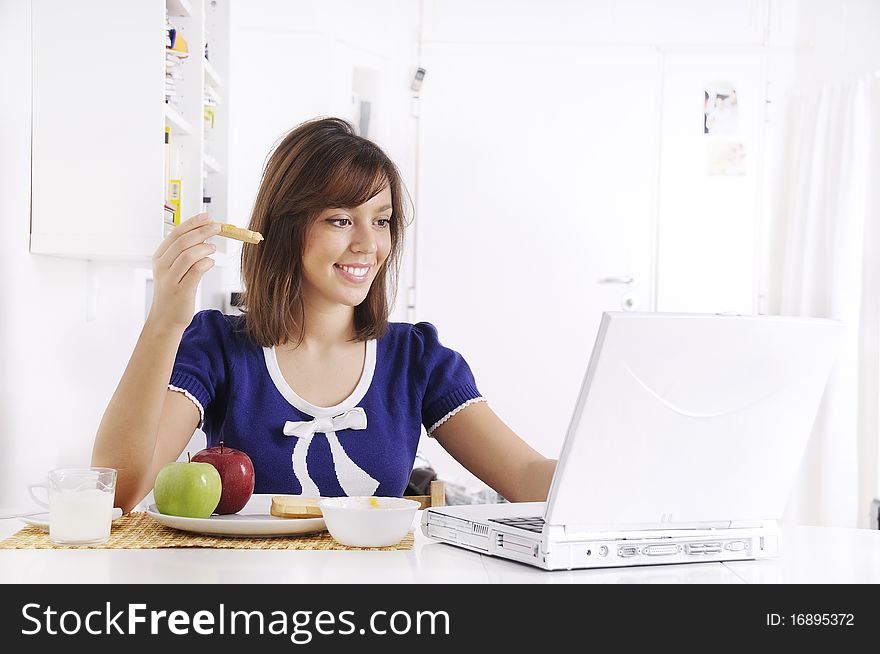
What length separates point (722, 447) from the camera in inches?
39.1

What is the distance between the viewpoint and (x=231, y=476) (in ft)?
3.92

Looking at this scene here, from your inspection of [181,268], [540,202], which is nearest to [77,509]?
[181,268]

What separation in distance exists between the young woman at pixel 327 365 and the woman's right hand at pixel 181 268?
221mm

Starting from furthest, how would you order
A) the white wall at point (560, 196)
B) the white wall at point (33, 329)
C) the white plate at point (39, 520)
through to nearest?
the white wall at point (560, 196), the white wall at point (33, 329), the white plate at point (39, 520)

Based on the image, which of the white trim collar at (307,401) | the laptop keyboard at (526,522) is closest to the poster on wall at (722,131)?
the white trim collar at (307,401)

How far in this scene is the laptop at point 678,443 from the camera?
0.92 m

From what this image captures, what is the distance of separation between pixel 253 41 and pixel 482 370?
1.55 metres

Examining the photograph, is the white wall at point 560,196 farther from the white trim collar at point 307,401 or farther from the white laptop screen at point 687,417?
the white laptop screen at point 687,417

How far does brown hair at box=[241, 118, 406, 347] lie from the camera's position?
5.37 feet

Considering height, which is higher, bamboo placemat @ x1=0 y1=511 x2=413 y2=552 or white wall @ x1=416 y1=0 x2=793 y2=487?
white wall @ x1=416 y1=0 x2=793 y2=487

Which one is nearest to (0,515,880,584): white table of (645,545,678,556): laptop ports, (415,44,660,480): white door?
(645,545,678,556): laptop ports

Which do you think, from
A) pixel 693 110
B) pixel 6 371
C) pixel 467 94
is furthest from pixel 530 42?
pixel 6 371

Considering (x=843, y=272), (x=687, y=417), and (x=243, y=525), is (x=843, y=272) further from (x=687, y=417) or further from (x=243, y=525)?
(x=243, y=525)

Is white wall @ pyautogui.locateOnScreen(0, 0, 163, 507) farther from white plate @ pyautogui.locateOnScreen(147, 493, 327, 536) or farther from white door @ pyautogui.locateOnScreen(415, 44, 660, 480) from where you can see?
white door @ pyautogui.locateOnScreen(415, 44, 660, 480)
